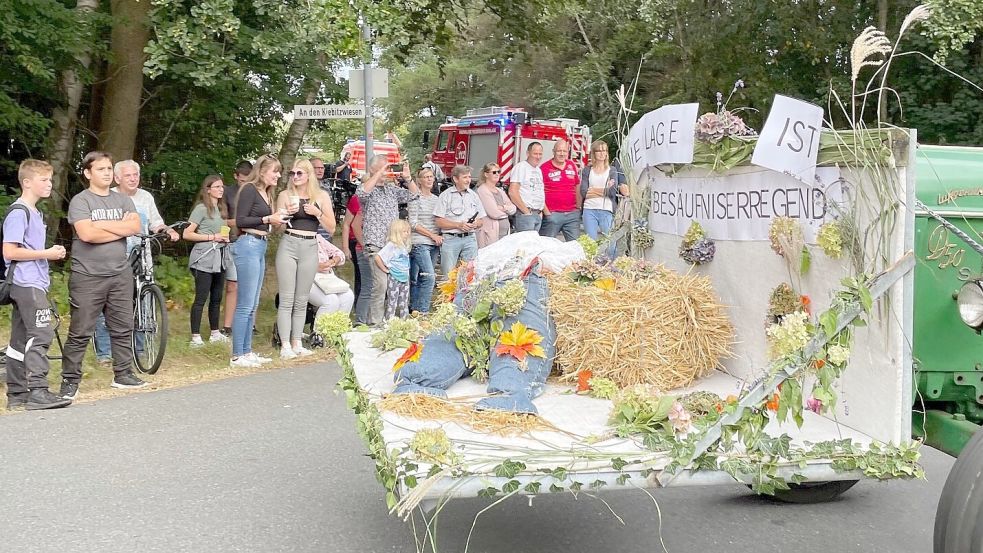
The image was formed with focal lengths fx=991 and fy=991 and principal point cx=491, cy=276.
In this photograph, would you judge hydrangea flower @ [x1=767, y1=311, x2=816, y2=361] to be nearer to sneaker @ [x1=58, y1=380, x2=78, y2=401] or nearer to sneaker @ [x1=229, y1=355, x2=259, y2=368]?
sneaker @ [x1=58, y1=380, x2=78, y2=401]

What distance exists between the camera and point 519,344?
4.65 m

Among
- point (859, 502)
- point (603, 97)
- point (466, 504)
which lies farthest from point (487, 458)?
point (603, 97)

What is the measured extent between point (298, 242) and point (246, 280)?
58 cm

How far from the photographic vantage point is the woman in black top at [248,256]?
8852 millimetres

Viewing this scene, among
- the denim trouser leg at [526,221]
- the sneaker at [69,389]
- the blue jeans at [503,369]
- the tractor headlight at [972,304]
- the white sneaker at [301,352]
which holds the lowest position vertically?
the white sneaker at [301,352]

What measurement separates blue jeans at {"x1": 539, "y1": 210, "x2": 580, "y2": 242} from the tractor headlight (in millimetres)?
9148

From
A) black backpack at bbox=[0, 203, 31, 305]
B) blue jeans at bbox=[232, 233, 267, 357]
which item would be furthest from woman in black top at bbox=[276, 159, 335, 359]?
black backpack at bbox=[0, 203, 31, 305]

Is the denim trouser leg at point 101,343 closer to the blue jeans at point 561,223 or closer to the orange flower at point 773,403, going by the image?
the blue jeans at point 561,223

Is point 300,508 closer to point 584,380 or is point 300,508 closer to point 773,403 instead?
point 584,380

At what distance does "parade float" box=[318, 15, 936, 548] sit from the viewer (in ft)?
11.6

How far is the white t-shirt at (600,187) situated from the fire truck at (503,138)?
29.4ft

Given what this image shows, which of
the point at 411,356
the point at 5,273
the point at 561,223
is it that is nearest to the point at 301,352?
the point at 5,273

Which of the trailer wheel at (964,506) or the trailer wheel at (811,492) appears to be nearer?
the trailer wheel at (964,506)

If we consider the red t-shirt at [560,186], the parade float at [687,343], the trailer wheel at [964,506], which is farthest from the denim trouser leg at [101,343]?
the trailer wheel at [964,506]
